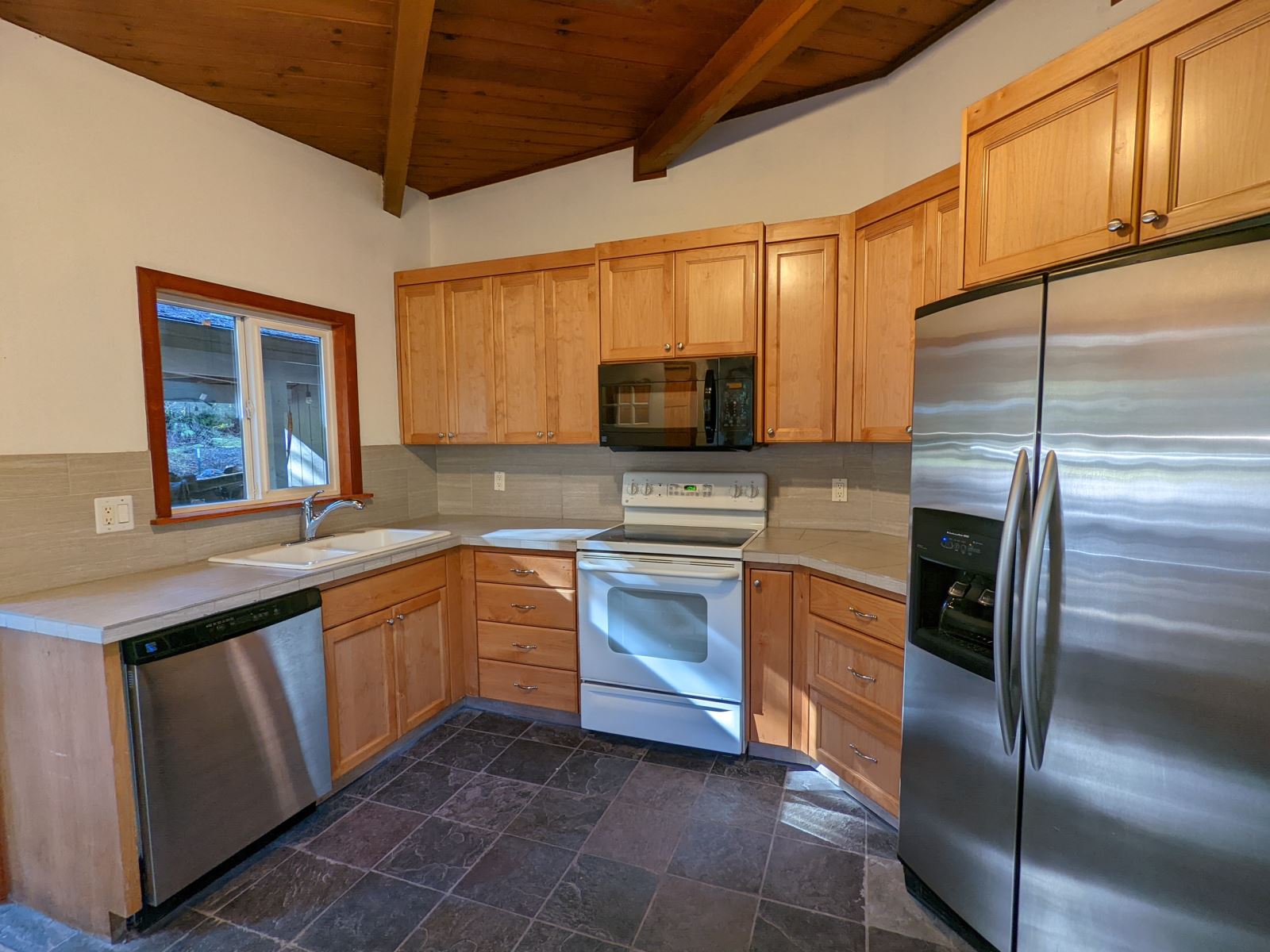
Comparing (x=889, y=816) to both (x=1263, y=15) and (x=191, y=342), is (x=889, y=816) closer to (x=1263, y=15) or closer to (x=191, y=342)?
(x=1263, y=15)

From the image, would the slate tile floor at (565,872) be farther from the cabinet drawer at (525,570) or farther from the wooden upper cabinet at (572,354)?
the wooden upper cabinet at (572,354)

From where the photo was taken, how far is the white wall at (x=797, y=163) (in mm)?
1944

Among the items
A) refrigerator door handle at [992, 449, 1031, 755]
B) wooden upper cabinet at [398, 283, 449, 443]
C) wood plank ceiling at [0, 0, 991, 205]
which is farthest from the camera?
wooden upper cabinet at [398, 283, 449, 443]

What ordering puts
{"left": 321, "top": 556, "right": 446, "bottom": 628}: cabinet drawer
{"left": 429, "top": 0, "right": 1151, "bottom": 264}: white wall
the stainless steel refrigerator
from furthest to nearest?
1. {"left": 321, "top": 556, "right": 446, "bottom": 628}: cabinet drawer
2. {"left": 429, "top": 0, "right": 1151, "bottom": 264}: white wall
3. the stainless steel refrigerator

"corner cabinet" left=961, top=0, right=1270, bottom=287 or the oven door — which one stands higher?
"corner cabinet" left=961, top=0, right=1270, bottom=287

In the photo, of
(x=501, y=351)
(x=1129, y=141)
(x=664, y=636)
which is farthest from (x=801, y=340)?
(x=501, y=351)

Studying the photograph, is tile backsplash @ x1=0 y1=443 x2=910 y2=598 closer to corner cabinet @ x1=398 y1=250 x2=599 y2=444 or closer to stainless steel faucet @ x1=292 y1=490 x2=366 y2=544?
stainless steel faucet @ x1=292 y1=490 x2=366 y2=544

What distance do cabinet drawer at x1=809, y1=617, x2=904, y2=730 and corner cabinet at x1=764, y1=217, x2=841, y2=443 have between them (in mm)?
809

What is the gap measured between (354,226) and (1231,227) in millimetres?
3208

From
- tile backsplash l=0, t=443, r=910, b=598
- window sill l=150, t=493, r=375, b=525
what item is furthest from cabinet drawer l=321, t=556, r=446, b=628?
tile backsplash l=0, t=443, r=910, b=598

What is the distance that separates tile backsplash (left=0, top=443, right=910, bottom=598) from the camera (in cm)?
176

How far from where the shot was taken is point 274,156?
249 centimetres

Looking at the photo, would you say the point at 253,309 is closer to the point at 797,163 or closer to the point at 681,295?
the point at 681,295

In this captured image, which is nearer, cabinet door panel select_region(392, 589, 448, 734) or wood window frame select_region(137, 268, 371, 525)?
wood window frame select_region(137, 268, 371, 525)
